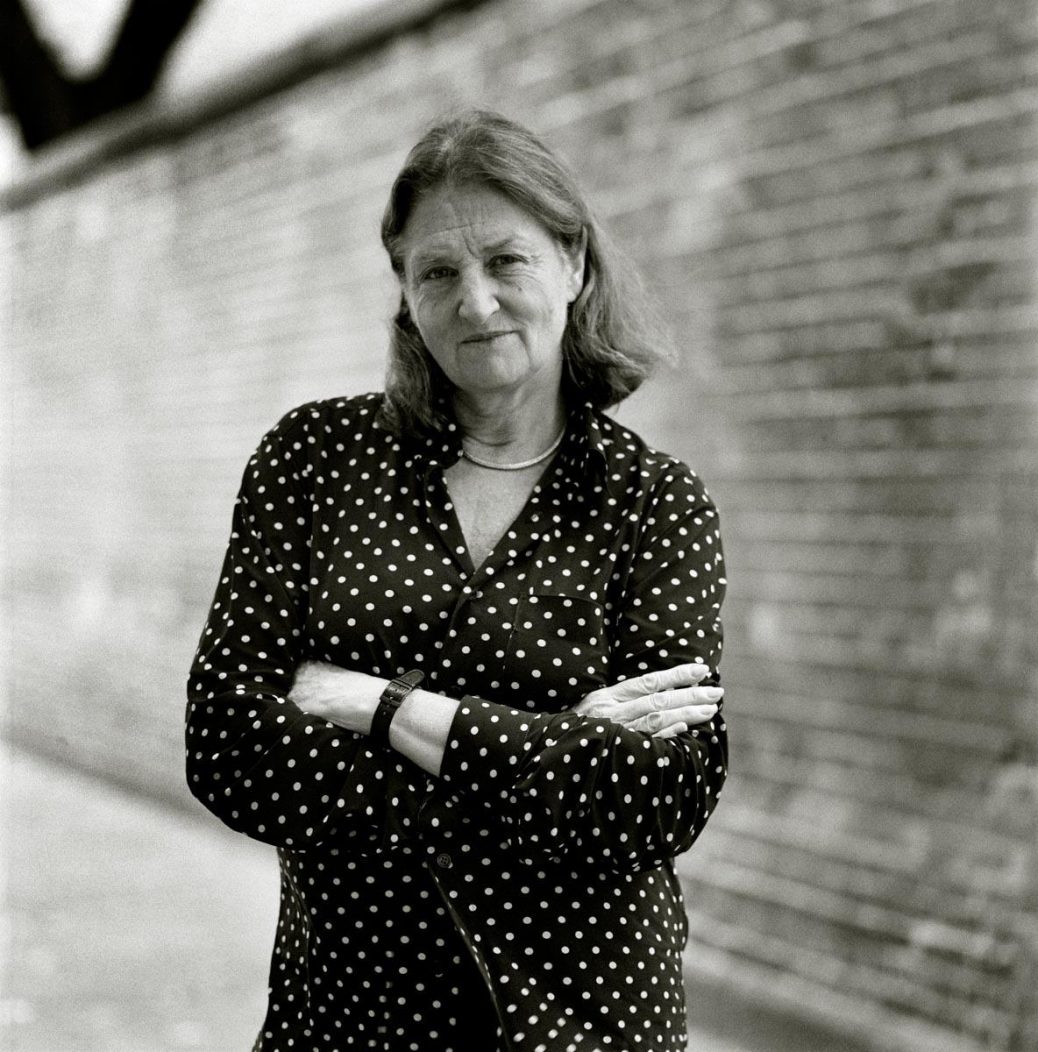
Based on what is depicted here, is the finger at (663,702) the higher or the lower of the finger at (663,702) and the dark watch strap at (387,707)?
the higher

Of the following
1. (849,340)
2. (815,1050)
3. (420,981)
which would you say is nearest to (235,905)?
(815,1050)

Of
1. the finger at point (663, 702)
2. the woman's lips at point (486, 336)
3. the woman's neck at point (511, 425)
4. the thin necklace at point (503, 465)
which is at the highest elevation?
the woman's lips at point (486, 336)

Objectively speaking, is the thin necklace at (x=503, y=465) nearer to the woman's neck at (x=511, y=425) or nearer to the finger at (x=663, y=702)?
the woman's neck at (x=511, y=425)

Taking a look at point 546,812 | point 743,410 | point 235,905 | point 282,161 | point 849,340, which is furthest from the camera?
point 282,161

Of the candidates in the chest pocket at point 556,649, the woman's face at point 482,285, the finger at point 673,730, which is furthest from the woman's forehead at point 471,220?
the finger at point 673,730

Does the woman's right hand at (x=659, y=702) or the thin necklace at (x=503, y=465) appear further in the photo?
the thin necklace at (x=503, y=465)

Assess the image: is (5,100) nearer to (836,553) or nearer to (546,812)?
(836,553)

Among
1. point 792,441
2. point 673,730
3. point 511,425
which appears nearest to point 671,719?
point 673,730

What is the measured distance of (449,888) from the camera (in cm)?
216

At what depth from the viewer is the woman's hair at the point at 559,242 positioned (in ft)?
7.48

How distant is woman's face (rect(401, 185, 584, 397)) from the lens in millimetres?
2264

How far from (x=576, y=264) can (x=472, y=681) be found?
700 millimetres

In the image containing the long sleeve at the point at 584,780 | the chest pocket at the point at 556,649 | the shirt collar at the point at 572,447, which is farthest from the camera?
the shirt collar at the point at 572,447

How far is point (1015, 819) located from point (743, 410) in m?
1.43
